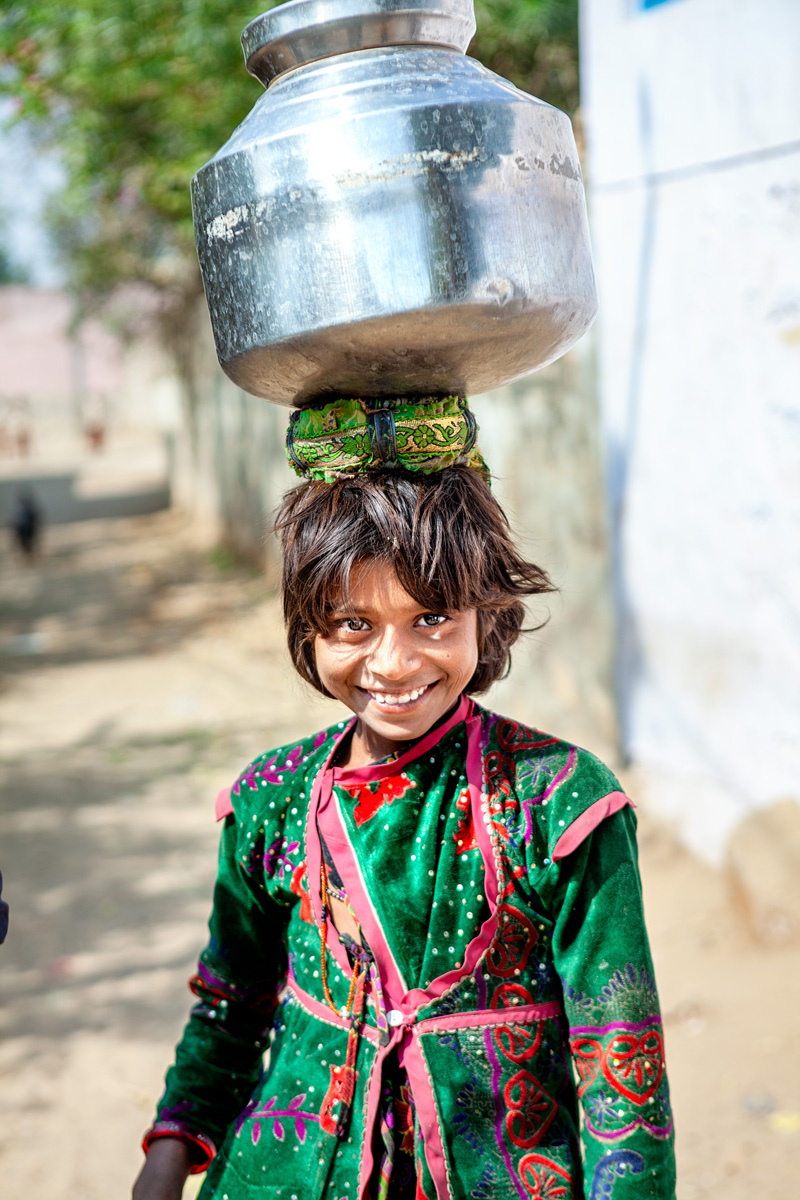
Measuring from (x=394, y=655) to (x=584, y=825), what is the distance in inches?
12.0

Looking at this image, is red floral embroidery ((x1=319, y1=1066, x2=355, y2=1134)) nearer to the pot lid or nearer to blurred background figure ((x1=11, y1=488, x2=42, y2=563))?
the pot lid

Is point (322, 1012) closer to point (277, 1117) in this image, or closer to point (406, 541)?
point (277, 1117)

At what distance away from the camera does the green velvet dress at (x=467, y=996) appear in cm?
131

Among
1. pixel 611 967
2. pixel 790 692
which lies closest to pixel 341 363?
pixel 611 967

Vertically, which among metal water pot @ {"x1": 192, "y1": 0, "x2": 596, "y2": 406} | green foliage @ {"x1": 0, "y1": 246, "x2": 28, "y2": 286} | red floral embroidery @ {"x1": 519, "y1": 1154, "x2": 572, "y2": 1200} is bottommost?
red floral embroidery @ {"x1": 519, "y1": 1154, "x2": 572, "y2": 1200}

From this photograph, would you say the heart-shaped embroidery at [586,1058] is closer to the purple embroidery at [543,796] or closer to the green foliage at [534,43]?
the purple embroidery at [543,796]

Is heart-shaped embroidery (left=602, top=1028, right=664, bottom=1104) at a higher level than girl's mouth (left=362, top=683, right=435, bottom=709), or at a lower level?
lower

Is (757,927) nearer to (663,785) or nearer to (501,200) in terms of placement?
(663,785)

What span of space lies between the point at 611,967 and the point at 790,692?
2649mm

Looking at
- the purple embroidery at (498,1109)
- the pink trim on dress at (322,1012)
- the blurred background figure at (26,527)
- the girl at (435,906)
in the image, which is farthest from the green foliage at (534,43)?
the blurred background figure at (26,527)

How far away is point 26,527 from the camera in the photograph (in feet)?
47.2

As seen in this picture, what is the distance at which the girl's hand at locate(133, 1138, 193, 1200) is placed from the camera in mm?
1502

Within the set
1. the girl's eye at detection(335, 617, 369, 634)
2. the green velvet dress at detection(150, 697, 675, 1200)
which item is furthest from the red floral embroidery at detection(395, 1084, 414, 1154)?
the girl's eye at detection(335, 617, 369, 634)

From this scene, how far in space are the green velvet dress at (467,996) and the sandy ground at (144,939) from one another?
38 centimetres
